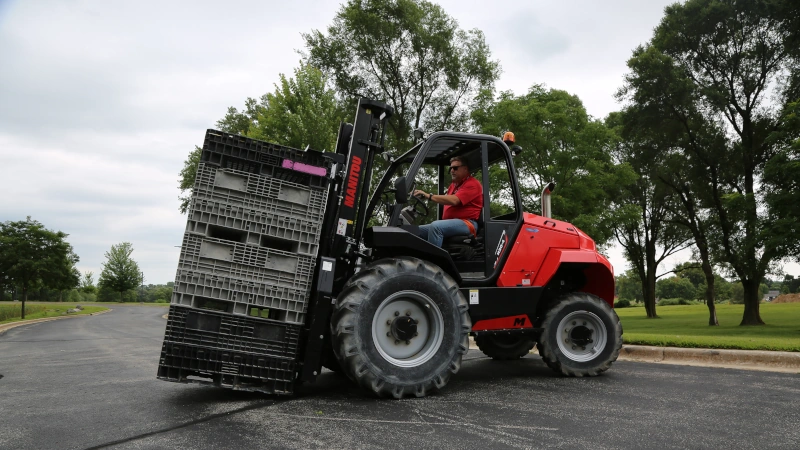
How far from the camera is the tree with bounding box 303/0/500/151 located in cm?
2764

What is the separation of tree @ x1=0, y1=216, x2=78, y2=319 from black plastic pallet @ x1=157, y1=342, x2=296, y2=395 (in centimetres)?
4002

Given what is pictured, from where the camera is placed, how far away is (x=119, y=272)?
2854 inches

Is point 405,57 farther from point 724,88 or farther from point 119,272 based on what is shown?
point 119,272

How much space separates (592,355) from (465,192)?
9.13 feet

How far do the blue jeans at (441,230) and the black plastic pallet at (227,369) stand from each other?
6.77 ft

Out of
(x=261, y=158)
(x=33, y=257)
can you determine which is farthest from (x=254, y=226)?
(x=33, y=257)

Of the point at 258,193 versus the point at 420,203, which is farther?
the point at 420,203

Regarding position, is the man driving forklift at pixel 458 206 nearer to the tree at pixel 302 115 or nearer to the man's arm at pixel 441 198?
the man's arm at pixel 441 198

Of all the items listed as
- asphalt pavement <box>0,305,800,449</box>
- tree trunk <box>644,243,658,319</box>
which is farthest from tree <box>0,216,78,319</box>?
tree trunk <box>644,243,658,319</box>

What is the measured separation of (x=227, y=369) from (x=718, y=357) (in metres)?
7.71

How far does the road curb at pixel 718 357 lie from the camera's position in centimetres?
784

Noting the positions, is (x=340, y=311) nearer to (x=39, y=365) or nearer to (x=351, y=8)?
(x=39, y=365)

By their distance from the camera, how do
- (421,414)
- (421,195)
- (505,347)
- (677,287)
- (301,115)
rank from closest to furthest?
(421,414), (421,195), (505,347), (301,115), (677,287)

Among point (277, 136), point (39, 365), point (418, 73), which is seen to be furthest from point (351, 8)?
point (39, 365)
